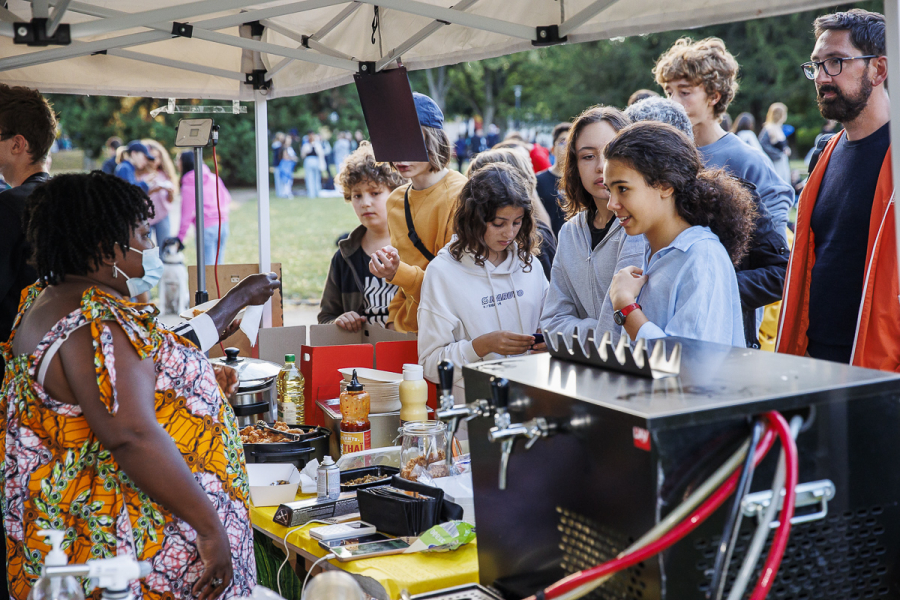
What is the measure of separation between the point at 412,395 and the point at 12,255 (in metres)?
1.29

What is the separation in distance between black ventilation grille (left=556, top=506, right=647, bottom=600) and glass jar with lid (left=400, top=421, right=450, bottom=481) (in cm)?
88

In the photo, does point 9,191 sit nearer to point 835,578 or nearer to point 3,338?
point 3,338

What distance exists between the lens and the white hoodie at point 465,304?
2.70 meters

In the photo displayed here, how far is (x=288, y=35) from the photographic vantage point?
136 inches

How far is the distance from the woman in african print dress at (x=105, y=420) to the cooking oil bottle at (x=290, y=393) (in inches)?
37.1

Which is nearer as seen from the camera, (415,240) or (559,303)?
(559,303)

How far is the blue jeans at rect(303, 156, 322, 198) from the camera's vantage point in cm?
2075

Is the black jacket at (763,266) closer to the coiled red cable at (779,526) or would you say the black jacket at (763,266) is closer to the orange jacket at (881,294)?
the orange jacket at (881,294)

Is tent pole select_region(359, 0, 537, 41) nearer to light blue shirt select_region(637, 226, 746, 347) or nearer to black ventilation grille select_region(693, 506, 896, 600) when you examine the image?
light blue shirt select_region(637, 226, 746, 347)

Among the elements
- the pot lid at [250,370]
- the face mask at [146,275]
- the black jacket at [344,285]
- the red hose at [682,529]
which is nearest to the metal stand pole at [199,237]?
the black jacket at [344,285]

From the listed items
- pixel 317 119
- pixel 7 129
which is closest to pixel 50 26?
pixel 7 129

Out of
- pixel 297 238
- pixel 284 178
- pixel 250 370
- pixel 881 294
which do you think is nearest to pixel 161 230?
pixel 297 238

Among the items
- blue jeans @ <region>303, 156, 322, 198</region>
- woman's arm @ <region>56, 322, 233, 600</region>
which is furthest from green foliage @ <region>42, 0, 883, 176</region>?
woman's arm @ <region>56, 322, 233, 600</region>

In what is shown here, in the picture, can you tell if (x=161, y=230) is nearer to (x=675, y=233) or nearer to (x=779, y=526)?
(x=675, y=233)
